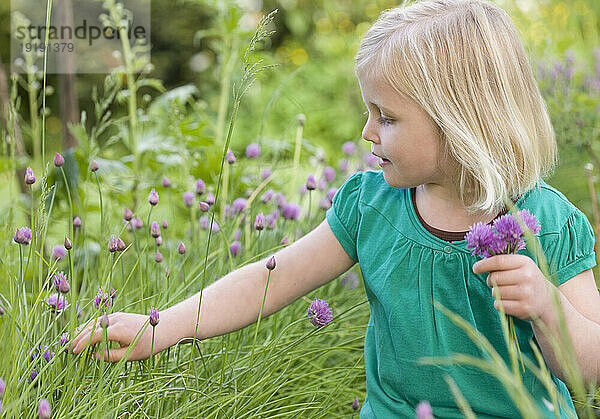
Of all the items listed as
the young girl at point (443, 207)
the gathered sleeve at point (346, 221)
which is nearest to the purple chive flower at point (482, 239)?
the young girl at point (443, 207)

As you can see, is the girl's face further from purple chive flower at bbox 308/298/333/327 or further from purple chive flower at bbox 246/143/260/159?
purple chive flower at bbox 246/143/260/159

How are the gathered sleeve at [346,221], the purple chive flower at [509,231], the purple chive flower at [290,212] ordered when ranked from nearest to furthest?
1. the purple chive flower at [509,231]
2. the gathered sleeve at [346,221]
3. the purple chive flower at [290,212]

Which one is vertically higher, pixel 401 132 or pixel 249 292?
pixel 401 132

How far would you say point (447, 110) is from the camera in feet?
4.00

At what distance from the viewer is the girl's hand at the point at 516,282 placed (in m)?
0.99

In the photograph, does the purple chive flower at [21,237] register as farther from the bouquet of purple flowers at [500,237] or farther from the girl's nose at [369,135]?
the bouquet of purple flowers at [500,237]

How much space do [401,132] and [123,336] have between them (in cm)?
62

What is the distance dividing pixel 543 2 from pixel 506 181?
433 centimetres

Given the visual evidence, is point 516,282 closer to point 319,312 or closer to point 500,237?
point 500,237

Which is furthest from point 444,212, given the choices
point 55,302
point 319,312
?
point 55,302

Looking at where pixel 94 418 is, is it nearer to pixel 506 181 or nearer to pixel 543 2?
pixel 506 181

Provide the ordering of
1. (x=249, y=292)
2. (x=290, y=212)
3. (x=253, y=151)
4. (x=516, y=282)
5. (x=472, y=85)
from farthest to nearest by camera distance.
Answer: (x=253, y=151) < (x=290, y=212) < (x=249, y=292) < (x=472, y=85) < (x=516, y=282)

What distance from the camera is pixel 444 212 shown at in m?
1.32

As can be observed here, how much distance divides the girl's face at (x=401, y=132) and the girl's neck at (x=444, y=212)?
9cm
